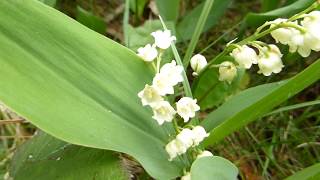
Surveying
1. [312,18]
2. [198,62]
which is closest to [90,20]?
[198,62]

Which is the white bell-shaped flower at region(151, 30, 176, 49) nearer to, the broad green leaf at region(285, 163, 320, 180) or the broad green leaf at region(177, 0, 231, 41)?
the broad green leaf at region(285, 163, 320, 180)

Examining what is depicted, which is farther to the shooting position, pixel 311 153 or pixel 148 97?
pixel 311 153

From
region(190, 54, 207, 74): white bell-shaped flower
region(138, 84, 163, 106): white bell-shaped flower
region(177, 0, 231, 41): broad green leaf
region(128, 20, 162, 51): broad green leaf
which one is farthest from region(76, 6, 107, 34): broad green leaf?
region(138, 84, 163, 106): white bell-shaped flower

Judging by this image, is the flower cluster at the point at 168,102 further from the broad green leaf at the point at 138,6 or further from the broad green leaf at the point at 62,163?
the broad green leaf at the point at 138,6

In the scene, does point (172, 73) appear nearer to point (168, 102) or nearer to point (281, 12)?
point (168, 102)

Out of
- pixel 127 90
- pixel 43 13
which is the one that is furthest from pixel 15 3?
pixel 127 90

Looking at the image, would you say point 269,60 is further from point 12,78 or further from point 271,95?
point 12,78
